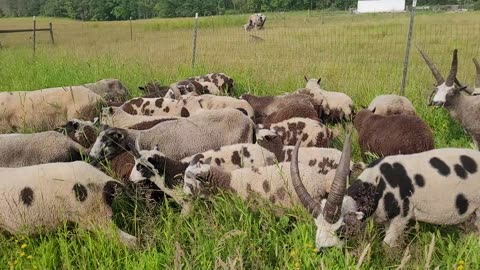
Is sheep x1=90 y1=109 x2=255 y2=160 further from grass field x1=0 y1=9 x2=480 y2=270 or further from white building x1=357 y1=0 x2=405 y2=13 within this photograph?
white building x1=357 y1=0 x2=405 y2=13

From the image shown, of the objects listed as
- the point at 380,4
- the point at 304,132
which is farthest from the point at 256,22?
the point at 380,4

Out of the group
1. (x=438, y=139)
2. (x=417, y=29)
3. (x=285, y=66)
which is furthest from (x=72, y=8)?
(x=438, y=139)

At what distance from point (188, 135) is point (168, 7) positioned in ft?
344

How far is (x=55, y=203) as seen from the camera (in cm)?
438

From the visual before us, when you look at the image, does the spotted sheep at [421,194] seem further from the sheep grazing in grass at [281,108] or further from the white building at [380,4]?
the white building at [380,4]

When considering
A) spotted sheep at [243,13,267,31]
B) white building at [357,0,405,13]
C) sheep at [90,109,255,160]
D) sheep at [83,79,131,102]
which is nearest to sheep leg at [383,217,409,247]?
sheep at [90,109,255,160]

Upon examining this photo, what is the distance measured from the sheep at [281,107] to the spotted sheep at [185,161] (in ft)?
6.77

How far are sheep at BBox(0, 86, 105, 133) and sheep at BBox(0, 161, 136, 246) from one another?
4.44 metres

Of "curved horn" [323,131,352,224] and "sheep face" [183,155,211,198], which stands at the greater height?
"curved horn" [323,131,352,224]

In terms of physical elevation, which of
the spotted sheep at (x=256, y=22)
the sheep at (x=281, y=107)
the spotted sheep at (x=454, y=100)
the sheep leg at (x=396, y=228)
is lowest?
the sheep leg at (x=396, y=228)

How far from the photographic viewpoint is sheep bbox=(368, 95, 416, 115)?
7.91 metres

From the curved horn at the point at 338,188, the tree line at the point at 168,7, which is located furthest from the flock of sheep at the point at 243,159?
the tree line at the point at 168,7

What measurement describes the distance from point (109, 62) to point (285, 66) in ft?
20.0

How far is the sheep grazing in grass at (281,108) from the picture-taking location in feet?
25.3
